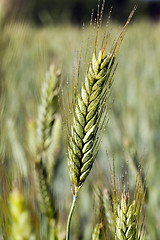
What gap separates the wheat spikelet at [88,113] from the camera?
1.30 ft

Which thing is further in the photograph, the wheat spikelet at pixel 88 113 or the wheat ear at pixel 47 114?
the wheat ear at pixel 47 114

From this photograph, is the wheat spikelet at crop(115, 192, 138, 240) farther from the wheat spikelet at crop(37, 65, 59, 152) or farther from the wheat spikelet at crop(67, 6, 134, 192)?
the wheat spikelet at crop(37, 65, 59, 152)

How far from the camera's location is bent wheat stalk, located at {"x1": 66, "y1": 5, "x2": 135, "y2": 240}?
15.6 inches

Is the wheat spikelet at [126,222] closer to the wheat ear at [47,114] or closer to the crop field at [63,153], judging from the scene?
the crop field at [63,153]

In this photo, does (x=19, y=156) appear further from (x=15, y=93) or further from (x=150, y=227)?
(x=15, y=93)

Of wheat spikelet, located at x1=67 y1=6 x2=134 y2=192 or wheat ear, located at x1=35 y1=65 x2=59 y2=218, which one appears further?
wheat ear, located at x1=35 y1=65 x2=59 y2=218

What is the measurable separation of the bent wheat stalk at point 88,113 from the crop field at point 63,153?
2cm

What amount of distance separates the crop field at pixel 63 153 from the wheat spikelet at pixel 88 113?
0.07 ft

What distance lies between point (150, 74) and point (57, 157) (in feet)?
5.67

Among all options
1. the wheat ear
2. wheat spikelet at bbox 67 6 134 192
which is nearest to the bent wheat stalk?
wheat spikelet at bbox 67 6 134 192

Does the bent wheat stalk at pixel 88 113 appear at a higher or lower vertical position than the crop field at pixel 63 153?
higher

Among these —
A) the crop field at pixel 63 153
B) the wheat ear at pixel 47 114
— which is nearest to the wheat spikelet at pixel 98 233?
the crop field at pixel 63 153

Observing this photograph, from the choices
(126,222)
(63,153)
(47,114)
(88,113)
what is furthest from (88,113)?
(63,153)

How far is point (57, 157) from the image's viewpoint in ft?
2.80
